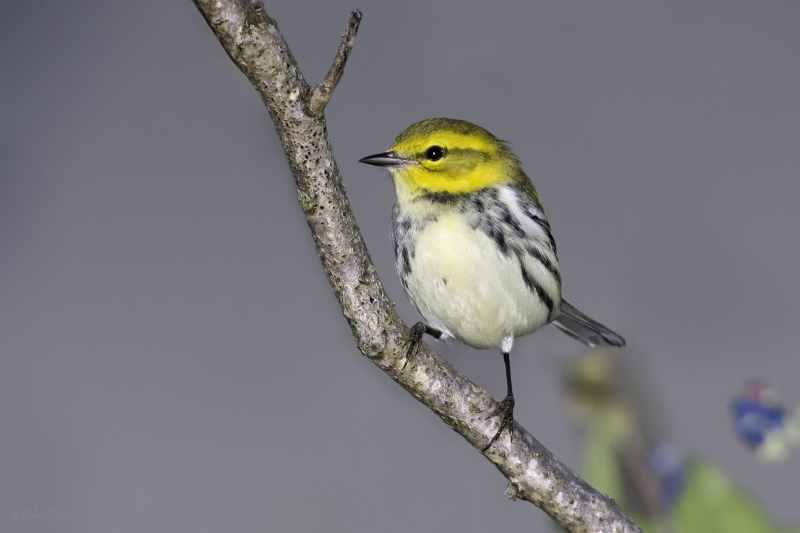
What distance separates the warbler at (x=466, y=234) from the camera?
38.1 inches

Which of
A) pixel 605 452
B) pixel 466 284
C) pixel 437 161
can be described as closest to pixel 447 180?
pixel 437 161

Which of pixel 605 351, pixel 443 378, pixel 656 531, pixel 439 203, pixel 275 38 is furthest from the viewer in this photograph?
pixel 605 351

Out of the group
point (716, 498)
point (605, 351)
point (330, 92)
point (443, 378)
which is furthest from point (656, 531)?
point (330, 92)

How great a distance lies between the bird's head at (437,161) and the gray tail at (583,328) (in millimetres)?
292

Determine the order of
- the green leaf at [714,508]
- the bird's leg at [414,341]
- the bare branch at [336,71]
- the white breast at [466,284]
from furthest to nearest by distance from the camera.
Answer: the green leaf at [714,508], the white breast at [466,284], the bird's leg at [414,341], the bare branch at [336,71]

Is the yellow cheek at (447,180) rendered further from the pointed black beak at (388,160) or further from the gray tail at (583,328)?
the gray tail at (583,328)

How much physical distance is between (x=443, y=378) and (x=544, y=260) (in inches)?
9.8

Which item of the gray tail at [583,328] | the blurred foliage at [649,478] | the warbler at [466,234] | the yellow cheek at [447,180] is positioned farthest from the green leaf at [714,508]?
the yellow cheek at [447,180]

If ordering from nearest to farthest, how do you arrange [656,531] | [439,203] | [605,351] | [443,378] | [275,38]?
1. [275,38]
2. [443,378]
3. [439,203]
4. [656,531]
5. [605,351]

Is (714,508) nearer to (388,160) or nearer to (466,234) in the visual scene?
(466,234)

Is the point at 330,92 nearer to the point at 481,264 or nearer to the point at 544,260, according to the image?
the point at 481,264

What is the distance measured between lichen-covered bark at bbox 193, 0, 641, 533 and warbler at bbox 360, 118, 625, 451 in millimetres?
69

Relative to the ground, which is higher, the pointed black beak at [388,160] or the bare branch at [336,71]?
the pointed black beak at [388,160]

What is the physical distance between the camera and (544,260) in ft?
3.41
